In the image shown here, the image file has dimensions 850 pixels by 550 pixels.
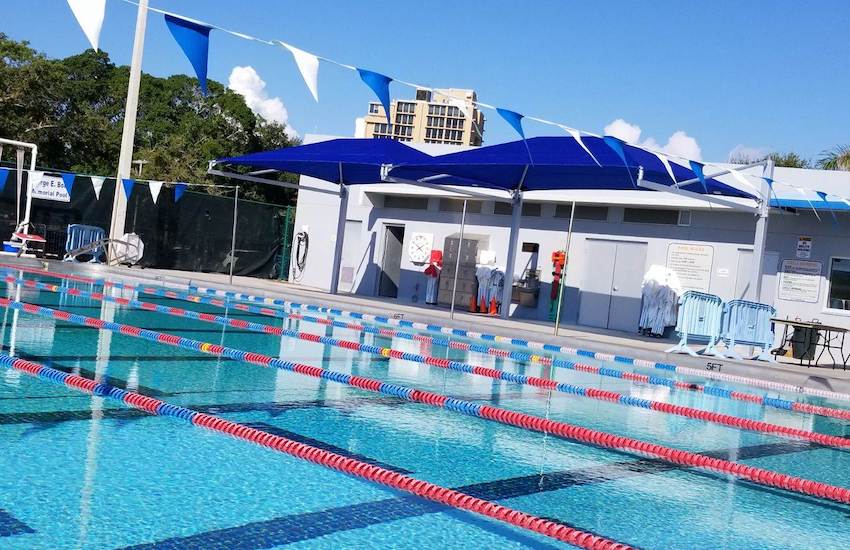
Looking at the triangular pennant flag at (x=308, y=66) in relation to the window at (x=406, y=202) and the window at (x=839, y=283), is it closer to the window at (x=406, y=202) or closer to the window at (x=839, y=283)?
the window at (x=839, y=283)

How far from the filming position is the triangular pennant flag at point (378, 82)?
921cm

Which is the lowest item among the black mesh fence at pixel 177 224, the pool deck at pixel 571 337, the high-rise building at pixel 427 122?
the pool deck at pixel 571 337

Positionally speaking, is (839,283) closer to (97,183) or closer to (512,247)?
(512,247)

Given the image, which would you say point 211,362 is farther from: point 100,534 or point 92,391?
point 100,534

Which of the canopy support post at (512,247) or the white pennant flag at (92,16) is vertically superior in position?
the white pennant flag at (92,16)

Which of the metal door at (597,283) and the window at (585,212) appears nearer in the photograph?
the metal door at (597,283)

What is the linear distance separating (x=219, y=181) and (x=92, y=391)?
47.4 metres

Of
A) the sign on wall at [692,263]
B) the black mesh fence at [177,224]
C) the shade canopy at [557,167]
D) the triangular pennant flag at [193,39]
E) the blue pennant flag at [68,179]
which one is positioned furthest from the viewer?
the black mesh fence at [177,224]

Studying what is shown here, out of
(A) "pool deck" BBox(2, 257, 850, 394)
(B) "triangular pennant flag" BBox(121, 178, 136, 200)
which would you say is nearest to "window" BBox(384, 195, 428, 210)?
(A) "pool deck" BBox(2, 257, 850, 394)

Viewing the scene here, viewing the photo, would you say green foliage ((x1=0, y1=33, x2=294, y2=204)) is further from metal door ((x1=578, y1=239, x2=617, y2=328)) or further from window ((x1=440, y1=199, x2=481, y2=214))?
metal door ((x1=578, y1=239, x2=617, y2=328))

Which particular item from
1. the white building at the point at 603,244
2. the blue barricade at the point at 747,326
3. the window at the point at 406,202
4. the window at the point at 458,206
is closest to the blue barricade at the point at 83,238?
the white building at the point at 603,244

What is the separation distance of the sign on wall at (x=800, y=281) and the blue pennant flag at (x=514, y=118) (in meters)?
9.13

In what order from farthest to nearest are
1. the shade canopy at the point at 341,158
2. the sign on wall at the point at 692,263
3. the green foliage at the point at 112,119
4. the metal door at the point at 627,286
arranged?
the green foliage at the point at 112,119 → the metal door at the point at 627,286 → the sign on wall at the point at 692,263 → the shade canopy at the point at 341,158

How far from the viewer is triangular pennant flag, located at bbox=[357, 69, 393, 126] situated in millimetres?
9211
